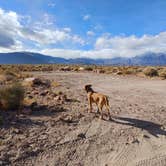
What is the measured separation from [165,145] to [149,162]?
1529 mm

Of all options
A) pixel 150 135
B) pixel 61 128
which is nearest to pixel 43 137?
pixel 61 128

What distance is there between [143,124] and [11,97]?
6.03m

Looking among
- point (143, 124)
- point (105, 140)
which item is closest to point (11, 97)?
point (105, 140)

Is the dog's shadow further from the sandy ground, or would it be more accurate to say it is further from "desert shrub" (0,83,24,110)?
"desert shrub" (0,83,24,110)

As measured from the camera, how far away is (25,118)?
1242 centimetres

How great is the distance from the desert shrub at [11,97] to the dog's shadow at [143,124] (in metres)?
4.48

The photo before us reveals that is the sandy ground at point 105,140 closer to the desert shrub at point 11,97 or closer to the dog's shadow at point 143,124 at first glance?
the dog's shadow at point 143,124

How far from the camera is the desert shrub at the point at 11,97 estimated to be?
1386cm

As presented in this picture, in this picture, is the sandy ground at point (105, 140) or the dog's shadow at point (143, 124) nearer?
the sandy ground at point (105, 140)

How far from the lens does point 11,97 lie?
1409 centimetres

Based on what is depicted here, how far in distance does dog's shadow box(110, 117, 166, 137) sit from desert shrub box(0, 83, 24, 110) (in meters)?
4.48

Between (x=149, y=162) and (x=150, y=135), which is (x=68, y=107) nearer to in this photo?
(x=150, y=135)

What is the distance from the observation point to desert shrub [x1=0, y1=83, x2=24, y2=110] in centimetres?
1386

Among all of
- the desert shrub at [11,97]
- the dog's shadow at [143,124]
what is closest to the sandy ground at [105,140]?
the dog's shadow at [143,124]
